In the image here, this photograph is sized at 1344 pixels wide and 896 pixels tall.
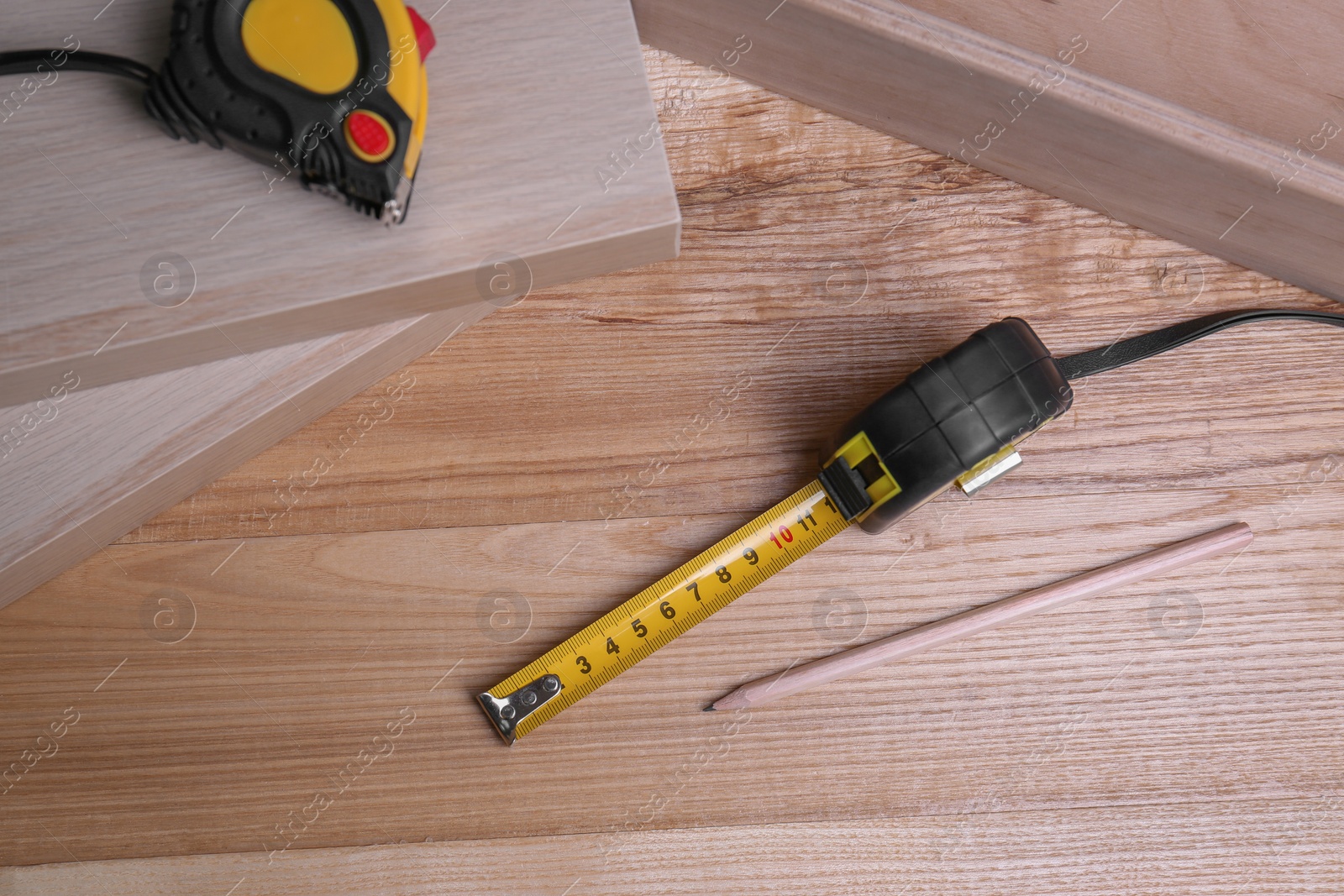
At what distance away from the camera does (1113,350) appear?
71 centimetres

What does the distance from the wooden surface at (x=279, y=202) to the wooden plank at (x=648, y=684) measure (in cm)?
20

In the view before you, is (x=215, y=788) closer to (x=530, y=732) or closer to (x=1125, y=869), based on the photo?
(x=530, y=732)

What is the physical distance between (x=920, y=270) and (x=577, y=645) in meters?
0.41

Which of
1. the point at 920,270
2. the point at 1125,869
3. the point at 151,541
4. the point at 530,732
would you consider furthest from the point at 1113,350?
the point at 151,541

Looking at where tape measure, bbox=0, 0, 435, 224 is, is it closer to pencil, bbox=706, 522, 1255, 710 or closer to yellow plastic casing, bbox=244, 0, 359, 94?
yellow plastic casing, bbox=244, 0, 359, 94

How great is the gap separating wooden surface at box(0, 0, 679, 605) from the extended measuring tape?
208 mm

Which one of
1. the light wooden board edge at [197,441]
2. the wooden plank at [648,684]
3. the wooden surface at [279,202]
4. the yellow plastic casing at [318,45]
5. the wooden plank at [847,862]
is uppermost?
the yellow plastic casing at [318,45]

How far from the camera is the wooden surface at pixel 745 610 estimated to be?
0.69 m

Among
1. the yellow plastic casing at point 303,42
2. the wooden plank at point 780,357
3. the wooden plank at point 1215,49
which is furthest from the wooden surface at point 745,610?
the yellow plastic casing at point 303,42

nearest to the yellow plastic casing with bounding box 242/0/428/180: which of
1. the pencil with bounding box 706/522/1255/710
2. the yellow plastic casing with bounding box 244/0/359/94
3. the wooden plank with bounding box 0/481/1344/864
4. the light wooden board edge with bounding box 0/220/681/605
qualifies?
the yellow plastic casing with bounding box 244/0/359/94

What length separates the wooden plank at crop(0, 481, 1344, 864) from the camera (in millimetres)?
691

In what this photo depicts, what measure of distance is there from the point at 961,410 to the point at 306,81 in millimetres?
471

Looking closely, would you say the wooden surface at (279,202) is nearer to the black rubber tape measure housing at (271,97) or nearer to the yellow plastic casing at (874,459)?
the black rubber tape measure housing at (271,97)

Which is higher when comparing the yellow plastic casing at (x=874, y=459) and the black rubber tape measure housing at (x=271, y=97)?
the black rubber tape measure housing at (x=271, y=97)
